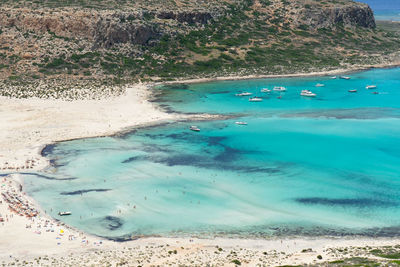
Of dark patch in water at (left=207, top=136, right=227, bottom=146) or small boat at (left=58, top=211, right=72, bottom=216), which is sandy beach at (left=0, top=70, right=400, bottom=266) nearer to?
small boat at (left=58, top=211, right=72, bottom=216)

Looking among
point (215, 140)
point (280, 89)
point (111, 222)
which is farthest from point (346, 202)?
point (280, 89)

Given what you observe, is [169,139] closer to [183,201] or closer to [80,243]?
[183,201]

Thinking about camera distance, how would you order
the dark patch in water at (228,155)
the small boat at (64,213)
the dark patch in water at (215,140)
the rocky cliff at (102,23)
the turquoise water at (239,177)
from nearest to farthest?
the turquoise water at (239,177) < the small boat at (64,213) < the dark patch in water at (228,155) < the dark patch in water at (215,140) < the rocky cliff at (102,23)

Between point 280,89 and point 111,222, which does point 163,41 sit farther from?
point 111,222

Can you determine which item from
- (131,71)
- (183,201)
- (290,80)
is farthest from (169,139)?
(290,80)

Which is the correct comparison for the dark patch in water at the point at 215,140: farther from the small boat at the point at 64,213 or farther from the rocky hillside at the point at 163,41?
the rocky hillside at the point at 163,41

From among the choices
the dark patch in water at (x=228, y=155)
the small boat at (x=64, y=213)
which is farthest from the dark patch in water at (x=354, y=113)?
the small boat at (x=64, y=213)
